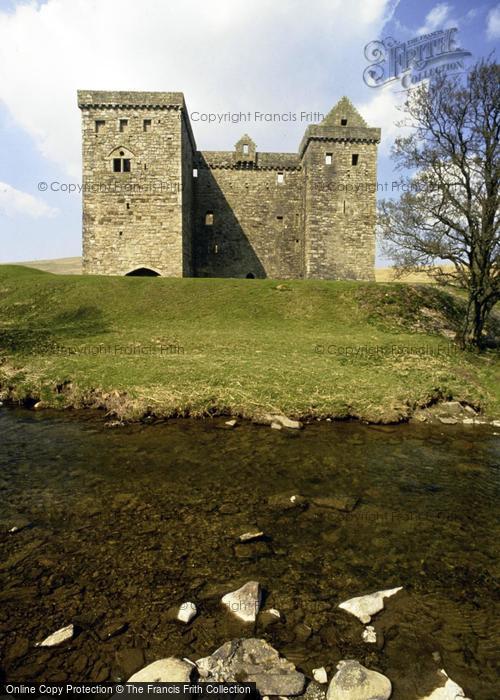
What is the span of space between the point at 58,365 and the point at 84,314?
1041cm

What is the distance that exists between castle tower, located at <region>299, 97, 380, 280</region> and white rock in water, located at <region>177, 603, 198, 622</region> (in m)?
39.1

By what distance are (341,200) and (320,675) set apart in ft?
142

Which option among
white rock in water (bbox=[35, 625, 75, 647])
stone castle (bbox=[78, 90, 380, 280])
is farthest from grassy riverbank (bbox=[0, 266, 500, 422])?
white rock in water (bbox=[35, 625, 75, 647])

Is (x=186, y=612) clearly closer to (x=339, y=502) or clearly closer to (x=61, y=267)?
(x=339, y=502)

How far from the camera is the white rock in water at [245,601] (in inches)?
180

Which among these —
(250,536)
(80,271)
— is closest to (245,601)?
(250,536)

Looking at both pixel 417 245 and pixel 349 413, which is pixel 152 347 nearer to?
pixel 349 413

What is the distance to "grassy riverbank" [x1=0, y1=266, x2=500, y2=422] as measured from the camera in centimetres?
1338

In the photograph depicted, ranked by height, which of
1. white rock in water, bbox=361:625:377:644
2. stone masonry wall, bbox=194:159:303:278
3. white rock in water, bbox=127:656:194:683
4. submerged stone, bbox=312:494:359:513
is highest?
stone masonry wall, bbox=194:159:303:278

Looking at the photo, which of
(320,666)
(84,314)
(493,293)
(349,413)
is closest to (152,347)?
(84,314)

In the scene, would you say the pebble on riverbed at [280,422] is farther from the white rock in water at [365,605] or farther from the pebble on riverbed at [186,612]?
the pebble on riverbed at [186,612]

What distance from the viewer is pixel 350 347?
1998 centimetres

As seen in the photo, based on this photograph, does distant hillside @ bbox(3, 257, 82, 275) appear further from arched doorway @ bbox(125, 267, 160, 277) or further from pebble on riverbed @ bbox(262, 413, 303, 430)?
pebble on riverbed @ bbox(262, 413, 303, 430)

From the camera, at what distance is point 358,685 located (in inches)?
144
